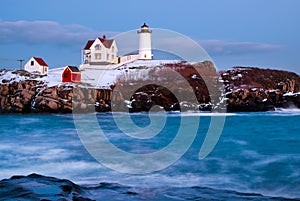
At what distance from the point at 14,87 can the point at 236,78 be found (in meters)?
27.9

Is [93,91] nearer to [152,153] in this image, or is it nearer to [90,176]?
[152,153]

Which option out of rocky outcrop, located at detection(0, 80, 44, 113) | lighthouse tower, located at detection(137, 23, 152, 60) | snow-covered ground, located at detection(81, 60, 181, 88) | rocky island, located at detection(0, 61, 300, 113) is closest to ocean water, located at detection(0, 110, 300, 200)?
rocky island, located at detection(0, 61, 300, 113)

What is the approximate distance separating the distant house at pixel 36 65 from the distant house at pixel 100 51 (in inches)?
213

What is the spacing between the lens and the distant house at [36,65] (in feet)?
149

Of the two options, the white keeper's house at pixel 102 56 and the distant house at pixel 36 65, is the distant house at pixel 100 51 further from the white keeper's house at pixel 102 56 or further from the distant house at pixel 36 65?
the distant house at pixel 36 65

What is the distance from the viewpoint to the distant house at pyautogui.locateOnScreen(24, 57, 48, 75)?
149ft

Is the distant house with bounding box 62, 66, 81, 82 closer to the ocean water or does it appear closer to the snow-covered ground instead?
the snow-covered ground

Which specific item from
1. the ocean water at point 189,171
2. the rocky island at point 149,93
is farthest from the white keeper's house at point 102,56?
the ocean water at point 189,171

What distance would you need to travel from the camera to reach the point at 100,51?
4744 cm

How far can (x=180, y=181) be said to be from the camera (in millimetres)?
7363

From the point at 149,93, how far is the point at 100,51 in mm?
13249

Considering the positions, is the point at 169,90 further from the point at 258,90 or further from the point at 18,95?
the point at 18,95

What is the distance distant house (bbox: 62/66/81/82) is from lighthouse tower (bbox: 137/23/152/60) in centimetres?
1359

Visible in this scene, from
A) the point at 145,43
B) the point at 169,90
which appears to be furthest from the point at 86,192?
the point at 145,43
